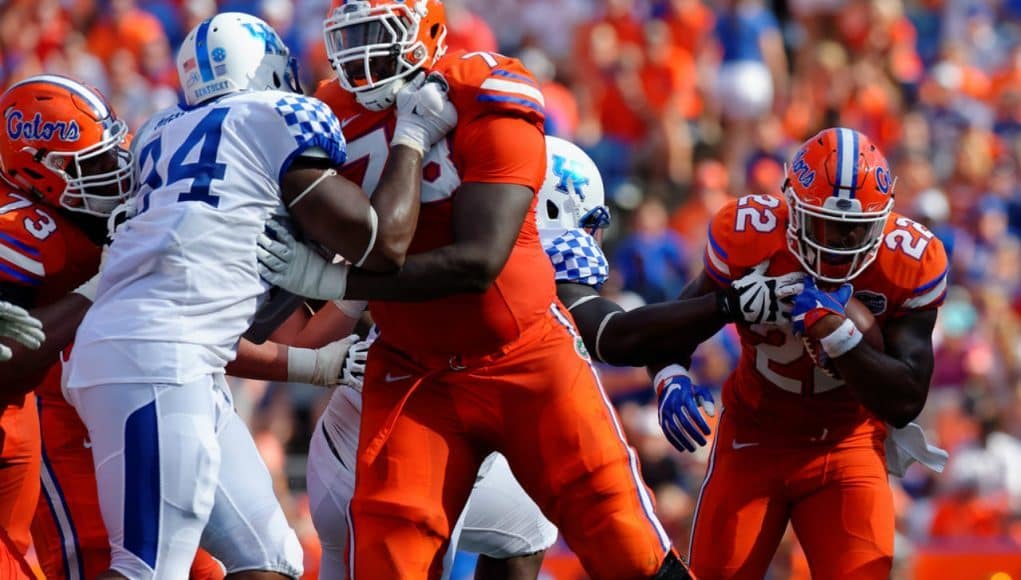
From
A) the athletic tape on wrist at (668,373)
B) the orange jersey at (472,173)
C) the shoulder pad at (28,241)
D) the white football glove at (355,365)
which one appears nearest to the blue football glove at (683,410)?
the athletic tape on wrist at (668,373)

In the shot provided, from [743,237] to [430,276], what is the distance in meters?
1.35

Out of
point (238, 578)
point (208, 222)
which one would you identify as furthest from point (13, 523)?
point (208, 222)

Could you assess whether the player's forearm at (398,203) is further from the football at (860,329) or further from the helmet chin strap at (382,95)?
the football at (860,329)

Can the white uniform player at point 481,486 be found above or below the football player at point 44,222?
below

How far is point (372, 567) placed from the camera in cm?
487

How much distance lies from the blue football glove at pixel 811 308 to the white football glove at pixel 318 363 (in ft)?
4.62

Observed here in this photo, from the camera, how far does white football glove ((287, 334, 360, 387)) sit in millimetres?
5496

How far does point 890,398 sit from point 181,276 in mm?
2262

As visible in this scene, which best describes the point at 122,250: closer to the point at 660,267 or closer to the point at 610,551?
the point at 610,551

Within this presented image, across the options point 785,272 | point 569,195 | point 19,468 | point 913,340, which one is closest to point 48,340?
point 19,468

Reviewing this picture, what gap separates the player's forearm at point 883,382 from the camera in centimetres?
537

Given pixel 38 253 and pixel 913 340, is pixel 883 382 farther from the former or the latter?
pixel 38 253

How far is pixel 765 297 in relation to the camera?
5449mm

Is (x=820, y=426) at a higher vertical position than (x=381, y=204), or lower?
lower
